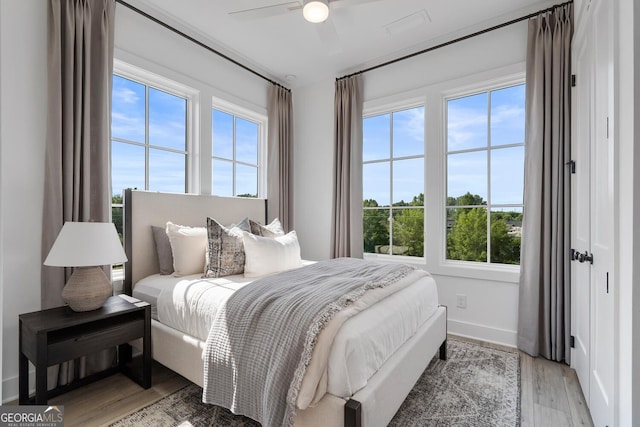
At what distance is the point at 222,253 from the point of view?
2545 mm

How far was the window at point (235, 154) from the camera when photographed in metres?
3.57

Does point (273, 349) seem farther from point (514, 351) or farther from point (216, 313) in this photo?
point (514, 351)

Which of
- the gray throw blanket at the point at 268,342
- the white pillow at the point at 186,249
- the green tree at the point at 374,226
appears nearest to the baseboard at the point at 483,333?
the green tree at the point at 374,226

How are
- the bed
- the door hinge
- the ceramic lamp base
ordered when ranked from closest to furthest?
1. the bed
2. the ceramic lamp base
3. the door hinge

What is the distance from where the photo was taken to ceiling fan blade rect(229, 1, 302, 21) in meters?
2.13

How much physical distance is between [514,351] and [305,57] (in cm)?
346

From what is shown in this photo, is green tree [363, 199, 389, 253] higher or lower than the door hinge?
lower

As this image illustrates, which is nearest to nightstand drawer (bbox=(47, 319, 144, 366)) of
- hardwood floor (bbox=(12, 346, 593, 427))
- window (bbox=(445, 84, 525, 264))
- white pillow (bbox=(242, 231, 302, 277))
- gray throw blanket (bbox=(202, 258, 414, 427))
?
hardwood floor (bbox=(12, 346, 593, 427))

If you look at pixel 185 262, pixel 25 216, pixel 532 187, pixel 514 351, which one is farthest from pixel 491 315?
pixel 25 216

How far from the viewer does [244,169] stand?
3.91 m

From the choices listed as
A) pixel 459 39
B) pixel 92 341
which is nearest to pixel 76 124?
pixel 92 341

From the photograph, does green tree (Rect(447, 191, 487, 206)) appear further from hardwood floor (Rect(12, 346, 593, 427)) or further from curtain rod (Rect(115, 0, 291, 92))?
curtain rod (Rect(115, 0, 291, 92))

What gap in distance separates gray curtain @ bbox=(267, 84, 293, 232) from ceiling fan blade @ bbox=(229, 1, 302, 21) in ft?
5.73

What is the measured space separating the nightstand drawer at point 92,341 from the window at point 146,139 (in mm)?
932
